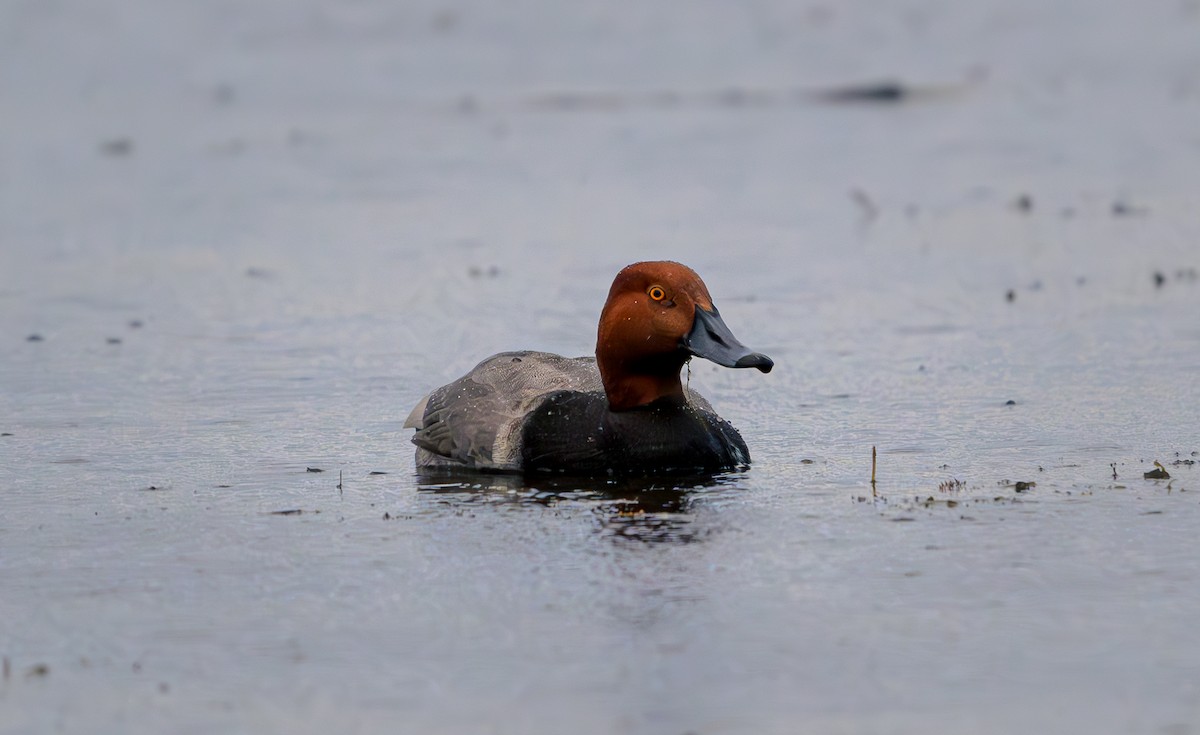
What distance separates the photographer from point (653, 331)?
836 cm

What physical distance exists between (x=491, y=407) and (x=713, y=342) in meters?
1.16

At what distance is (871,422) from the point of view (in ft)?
30.8

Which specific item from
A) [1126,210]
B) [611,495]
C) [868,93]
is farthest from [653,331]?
[868,93]

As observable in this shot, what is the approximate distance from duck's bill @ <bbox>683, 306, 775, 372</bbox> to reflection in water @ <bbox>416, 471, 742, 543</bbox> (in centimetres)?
53

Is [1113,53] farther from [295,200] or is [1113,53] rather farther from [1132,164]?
[295,200]

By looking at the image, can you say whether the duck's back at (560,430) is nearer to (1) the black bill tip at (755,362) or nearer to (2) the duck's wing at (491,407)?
(2) the duck's wing at (491,407)

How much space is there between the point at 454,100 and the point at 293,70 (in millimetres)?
3723

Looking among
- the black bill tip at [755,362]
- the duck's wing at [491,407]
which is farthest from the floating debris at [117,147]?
the black bill tip at [755,362]

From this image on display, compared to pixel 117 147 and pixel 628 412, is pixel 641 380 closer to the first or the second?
pixel 628 412

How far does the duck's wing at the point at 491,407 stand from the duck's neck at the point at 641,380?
1.17 ft

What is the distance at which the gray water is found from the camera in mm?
5539

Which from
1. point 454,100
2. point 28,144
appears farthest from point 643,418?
point 454,100

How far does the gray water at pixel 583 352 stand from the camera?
5.54 meters

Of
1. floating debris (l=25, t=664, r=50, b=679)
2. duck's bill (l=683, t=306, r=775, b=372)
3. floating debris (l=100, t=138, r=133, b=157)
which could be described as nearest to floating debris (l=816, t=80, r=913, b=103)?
floating debris (l=100, t=138, r=133, b=157)
